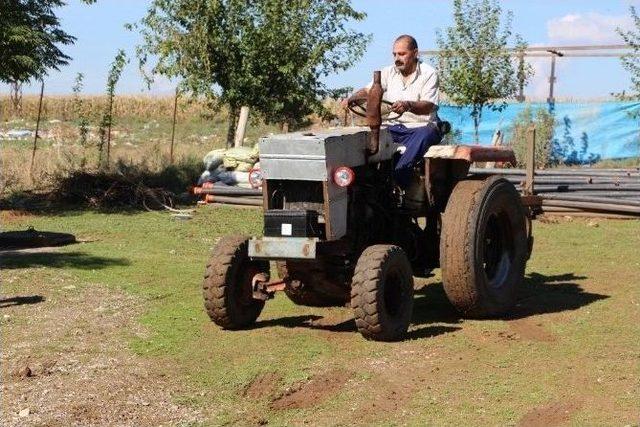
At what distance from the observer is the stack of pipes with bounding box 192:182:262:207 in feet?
59.7

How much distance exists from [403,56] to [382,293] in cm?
236

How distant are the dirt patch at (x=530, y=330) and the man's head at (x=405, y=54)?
2.39 meters

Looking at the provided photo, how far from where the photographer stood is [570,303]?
966 centimetres

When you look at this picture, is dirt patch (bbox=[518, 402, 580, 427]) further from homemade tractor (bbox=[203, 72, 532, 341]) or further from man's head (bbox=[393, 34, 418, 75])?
man's head (bbox=[393, 34, 418, 75])

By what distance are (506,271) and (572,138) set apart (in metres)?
18.4

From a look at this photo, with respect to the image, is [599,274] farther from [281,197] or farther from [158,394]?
[158,394]

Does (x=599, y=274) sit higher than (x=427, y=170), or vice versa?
(x=427, y=170)

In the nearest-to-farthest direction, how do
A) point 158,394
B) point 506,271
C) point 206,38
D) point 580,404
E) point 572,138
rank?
point 580,404, point 158,394, point 506,271, point 206,38, point 572,138

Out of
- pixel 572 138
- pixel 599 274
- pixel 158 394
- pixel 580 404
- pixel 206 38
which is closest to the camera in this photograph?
pixel 580 404

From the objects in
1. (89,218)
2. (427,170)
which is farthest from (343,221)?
(89,218)

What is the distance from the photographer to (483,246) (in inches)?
351

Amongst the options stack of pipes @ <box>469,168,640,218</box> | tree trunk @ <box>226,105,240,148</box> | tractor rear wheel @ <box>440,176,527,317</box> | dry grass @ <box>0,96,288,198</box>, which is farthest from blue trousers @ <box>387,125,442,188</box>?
tree trunk @ <box>226,105,240,148</box>

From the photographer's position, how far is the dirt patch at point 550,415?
5.99 m

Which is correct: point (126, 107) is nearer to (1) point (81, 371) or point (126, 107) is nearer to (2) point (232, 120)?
(2) point (232, 120)
